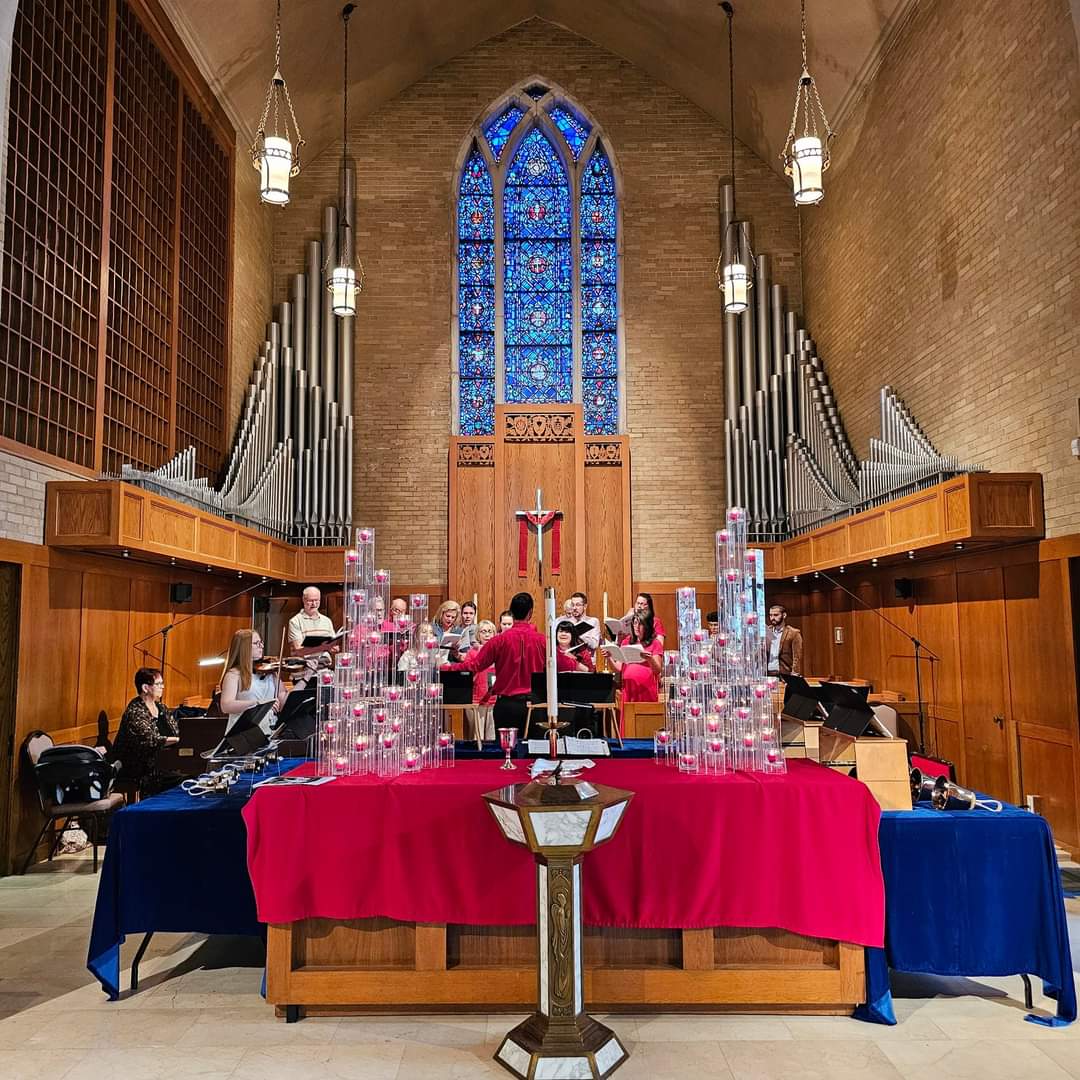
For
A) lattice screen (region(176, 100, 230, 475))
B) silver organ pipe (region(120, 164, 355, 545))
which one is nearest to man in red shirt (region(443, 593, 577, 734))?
lattice screen (region(176, 100, 230, 475))

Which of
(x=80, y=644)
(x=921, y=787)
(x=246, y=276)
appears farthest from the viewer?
(x=246, y=276)

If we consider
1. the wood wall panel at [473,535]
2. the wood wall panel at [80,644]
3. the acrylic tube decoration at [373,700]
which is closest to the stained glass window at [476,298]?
the wood wall panel at [473,535]

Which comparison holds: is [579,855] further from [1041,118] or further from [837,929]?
[1041,118]

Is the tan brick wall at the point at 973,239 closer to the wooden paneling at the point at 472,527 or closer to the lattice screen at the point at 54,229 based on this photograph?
the wooden paneling at the point at 472,527

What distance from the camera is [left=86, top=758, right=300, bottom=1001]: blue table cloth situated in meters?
4.02

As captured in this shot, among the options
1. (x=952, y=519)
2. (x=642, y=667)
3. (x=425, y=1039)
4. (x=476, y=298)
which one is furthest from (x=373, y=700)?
(x=476, y=298)

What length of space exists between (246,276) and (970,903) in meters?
10.7

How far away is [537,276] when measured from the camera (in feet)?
42.7

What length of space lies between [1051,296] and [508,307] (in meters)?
7.66

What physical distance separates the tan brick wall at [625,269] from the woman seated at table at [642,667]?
4555mm

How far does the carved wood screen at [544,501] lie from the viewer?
1198cm

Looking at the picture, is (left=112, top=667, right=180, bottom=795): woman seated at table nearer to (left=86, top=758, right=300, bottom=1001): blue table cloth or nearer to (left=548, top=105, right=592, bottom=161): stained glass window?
(left=86, top=758, right=300, bottom=1001): blue table cloth

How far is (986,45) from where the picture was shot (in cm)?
761

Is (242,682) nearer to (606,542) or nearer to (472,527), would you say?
(472,527)
